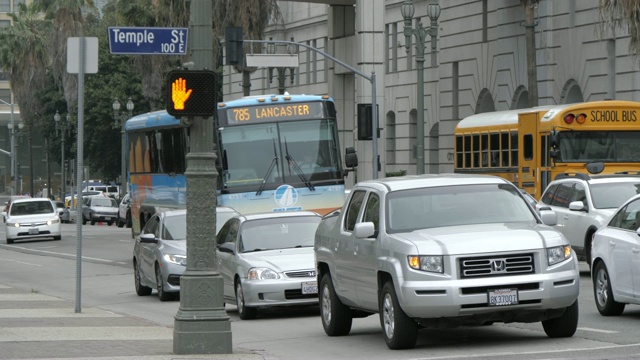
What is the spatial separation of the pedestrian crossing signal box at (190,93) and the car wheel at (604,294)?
215 inches

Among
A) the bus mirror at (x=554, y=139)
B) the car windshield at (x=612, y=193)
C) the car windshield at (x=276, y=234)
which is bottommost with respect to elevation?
the car windshield at (x=276, y=234)

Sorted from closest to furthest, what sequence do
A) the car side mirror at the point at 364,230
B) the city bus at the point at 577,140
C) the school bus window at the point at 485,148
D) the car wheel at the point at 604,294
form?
the car side mirror at the point at 364,230 < the car wheel at the point at 604,294 < the city bus at the point at 577,140 < the school bus window at the point at 485,148

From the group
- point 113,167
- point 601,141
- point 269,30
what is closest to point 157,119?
point 601,141

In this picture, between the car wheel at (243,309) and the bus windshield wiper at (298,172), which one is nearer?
the car wheel at (243,309)

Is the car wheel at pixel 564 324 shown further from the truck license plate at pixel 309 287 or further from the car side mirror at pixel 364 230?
the truck license plate at pixel 309 287

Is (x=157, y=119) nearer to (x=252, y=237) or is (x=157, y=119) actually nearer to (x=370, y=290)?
(x=252, y=237)

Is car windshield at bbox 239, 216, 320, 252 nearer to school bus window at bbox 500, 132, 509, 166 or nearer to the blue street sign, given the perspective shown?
the blue street sign

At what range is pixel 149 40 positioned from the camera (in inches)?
605

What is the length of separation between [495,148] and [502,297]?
2226cm

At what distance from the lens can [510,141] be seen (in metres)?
33.7

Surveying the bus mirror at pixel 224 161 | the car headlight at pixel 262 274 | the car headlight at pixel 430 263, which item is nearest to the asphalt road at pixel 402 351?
the car headlight at pixel 262 274

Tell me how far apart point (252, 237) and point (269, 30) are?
2307 inches

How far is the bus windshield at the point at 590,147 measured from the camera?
3047 cm

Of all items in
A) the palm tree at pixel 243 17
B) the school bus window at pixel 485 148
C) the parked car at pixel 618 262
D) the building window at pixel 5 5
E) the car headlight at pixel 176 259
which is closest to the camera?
the parked car at pixel 618 262
